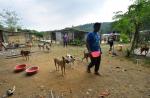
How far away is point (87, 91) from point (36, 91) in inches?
67.9

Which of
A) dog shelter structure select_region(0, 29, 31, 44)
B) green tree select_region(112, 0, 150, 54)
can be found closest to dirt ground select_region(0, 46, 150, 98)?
green tree select_region(112, 0, 150, 54)

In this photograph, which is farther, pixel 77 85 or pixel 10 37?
pixel 10 37

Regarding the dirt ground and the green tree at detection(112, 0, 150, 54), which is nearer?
the dirt ground

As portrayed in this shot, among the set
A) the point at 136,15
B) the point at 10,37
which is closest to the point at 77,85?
the point at 136,15

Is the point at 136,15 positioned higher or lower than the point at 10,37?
higher

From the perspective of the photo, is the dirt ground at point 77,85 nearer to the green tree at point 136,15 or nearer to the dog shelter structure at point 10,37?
the green tree at point 136,15

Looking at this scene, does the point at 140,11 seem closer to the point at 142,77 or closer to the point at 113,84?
the point at 142,77

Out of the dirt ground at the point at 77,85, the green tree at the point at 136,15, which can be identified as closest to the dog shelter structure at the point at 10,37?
the green tree at the point at 136,15

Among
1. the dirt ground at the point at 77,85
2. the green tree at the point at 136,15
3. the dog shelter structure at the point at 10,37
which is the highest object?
the green tree at the point at 136,15

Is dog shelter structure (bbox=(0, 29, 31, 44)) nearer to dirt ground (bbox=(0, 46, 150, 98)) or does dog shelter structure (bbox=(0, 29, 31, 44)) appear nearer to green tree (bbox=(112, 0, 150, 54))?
green tree (bbox=(112, 0, 150, 54))

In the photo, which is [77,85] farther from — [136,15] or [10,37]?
[10,37]

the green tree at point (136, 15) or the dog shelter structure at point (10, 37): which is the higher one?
the green tree at point (136, 15)

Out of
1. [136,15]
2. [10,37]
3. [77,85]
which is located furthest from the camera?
[10,37]

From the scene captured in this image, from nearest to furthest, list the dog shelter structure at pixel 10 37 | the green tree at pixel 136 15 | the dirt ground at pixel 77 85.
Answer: the dirt ground at pixel 77 85 < the green tree at pixel 136 15 < the dog shelter structure at pixel 10 37
